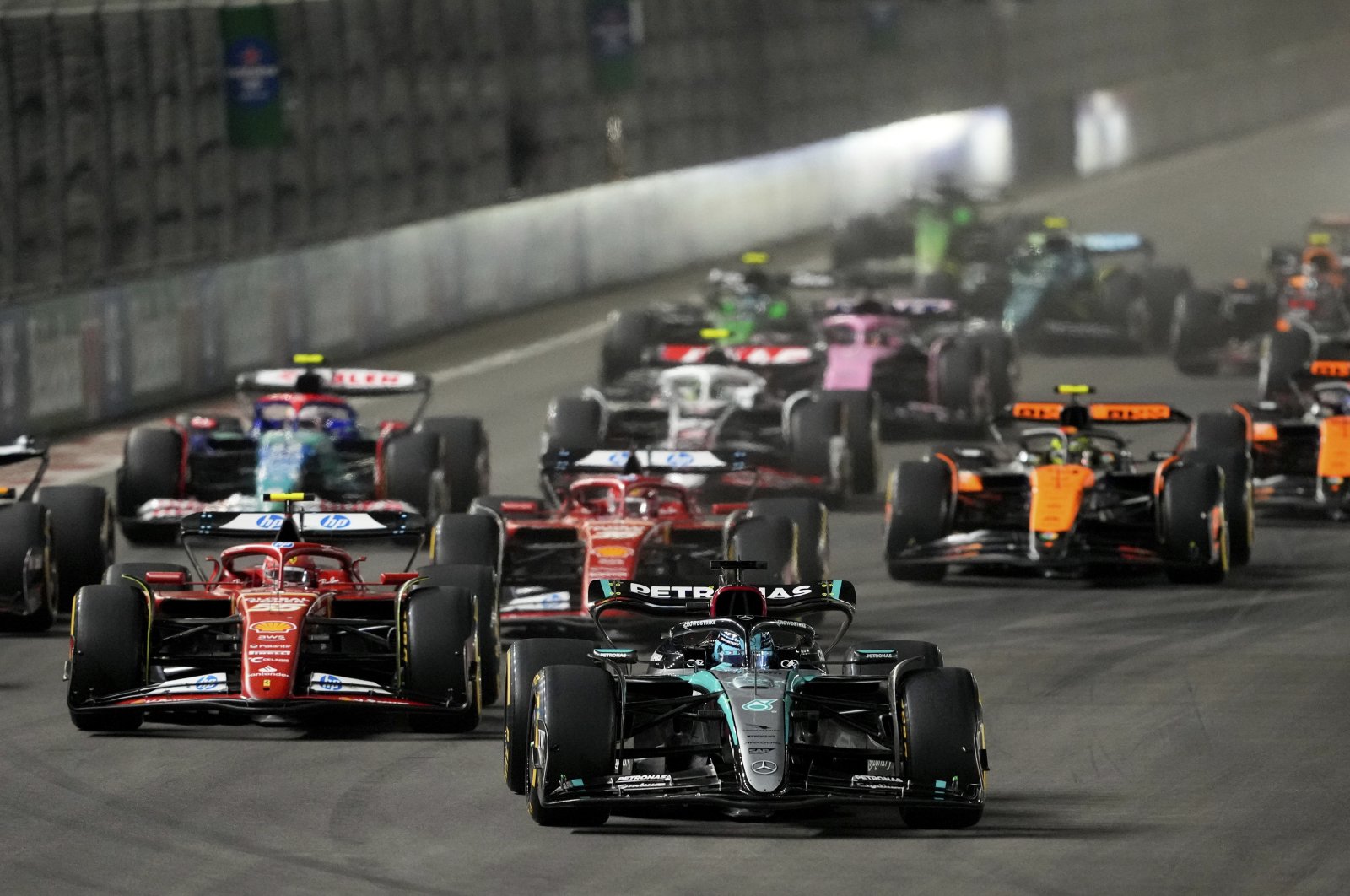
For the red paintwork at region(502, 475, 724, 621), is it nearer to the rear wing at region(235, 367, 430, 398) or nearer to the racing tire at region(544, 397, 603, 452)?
the rear wing at region(235, 367, 430, 398)

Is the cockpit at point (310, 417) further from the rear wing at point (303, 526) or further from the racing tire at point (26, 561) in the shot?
the rear wing at point (303, 526)

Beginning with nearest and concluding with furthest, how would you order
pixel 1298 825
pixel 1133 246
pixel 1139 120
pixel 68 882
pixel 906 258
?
pixel 68 882
pixel 1298 825
pixel 1133 246
pixel 906 258
pixel 1139 120

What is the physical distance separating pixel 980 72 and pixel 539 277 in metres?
25.0

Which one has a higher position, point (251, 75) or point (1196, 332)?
point (251, 75)

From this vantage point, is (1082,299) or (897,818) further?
(1082,299)

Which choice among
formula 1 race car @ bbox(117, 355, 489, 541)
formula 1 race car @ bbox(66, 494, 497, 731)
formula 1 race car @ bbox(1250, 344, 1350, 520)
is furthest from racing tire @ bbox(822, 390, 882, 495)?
formula 1 race car @ bbox(66, 494, 497, 731)

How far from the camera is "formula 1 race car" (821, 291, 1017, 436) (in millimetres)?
29188

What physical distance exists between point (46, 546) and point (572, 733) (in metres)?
7.11

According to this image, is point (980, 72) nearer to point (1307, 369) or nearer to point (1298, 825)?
point (1307, 369)

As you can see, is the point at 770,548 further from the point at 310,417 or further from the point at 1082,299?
the point at 1082,299

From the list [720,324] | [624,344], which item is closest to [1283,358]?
[720,324]

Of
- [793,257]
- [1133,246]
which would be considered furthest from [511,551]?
[793,257]

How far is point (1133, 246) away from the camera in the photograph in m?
36.0

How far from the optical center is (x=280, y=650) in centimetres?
1538
